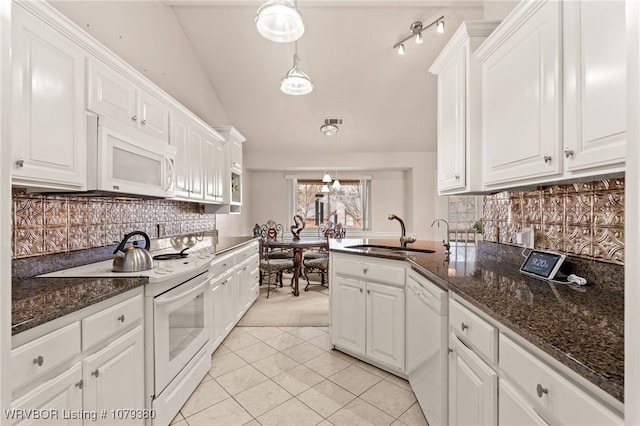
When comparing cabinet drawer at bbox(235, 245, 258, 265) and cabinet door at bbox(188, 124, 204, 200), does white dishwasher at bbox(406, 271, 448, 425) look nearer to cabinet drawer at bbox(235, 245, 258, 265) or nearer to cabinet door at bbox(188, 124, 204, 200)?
cabinet drawer at bbox(235, 245, 258, 265)

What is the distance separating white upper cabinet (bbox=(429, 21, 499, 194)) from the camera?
1.79 m

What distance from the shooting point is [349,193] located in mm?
6324

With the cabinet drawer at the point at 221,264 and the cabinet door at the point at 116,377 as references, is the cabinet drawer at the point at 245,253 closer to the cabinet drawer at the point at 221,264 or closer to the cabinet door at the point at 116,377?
the cabinet drawer at the point at 221,264

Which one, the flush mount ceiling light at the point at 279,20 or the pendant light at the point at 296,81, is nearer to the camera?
the flush mount ceiling light at the point at 279,20

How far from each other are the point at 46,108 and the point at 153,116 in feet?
3.27

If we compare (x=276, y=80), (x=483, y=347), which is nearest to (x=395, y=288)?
(x=483, y=347)

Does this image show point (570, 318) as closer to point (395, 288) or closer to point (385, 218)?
point (395, 288)

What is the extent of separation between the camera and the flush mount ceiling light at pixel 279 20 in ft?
5.80

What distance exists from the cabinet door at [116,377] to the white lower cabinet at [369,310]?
151cm

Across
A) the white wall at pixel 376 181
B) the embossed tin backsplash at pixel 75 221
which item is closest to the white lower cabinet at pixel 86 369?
the embossed tin backsplash at pixel 75 221

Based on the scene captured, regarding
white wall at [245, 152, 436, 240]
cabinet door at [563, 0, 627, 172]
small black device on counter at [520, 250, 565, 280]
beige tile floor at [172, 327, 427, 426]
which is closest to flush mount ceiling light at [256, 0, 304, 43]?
cabinet door at [563, 0, 627, 172]

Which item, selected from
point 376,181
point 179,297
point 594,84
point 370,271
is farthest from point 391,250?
point 376,181

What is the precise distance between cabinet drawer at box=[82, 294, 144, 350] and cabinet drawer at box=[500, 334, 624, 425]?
63.0 inches

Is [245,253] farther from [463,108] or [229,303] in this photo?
[463,108]
